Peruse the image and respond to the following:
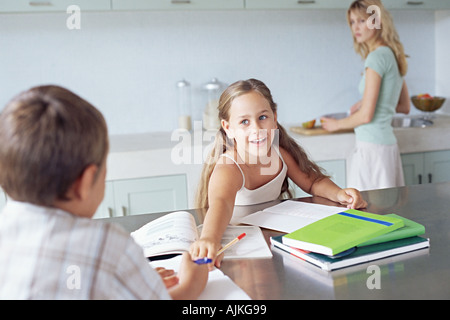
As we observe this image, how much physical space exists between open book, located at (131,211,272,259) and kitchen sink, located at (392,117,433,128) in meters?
1.94

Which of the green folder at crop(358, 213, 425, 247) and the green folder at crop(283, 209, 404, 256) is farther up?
the green folder at crop(283, 209, 404, 256)

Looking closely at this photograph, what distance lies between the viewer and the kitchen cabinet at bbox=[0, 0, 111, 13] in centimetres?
248

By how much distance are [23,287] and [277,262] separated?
0.52 metres

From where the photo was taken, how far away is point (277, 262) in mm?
1044

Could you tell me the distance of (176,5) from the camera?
2.62m

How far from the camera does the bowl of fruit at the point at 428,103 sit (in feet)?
9.81

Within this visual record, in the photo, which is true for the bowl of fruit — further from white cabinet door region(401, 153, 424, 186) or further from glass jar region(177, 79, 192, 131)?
glass jar region(177, 79, 192, 131)

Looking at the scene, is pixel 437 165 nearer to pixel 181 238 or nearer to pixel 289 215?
pixel 289 215

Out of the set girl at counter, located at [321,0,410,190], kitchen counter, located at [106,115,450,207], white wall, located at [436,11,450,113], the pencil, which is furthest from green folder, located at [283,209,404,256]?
white wall, located at [436,11,450,113]

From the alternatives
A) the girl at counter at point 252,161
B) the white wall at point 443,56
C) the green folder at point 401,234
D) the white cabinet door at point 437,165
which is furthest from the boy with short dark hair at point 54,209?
the white wall at point 443,56

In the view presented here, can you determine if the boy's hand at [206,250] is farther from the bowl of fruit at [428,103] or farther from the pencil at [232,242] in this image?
the bowl of fruit at [428,103]

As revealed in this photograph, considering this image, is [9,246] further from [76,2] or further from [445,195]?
[76,2]

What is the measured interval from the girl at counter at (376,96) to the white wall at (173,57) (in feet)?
2.07
